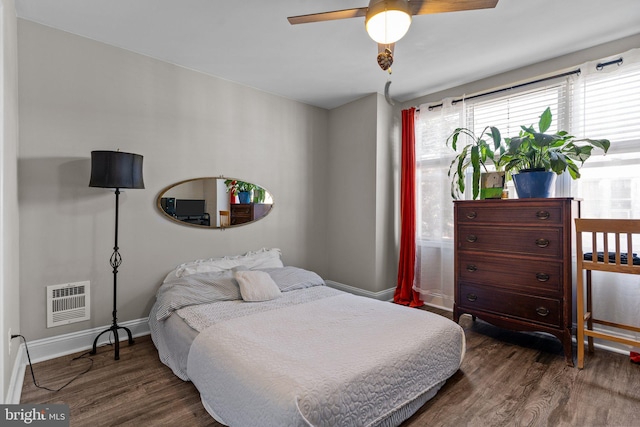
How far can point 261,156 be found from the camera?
377 cm

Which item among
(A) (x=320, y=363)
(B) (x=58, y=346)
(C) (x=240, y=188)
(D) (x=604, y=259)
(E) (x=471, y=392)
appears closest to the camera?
(A) (x=320, y=363)

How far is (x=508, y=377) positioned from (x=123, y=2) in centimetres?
373

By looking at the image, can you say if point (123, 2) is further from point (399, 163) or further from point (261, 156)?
point (399, 163)

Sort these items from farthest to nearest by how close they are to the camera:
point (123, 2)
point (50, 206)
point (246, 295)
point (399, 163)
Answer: point (399, 163), point (246, 295), point (50, 206), point (123, 2)

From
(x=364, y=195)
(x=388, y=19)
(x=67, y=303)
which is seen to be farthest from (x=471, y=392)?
(x=67, y=303)

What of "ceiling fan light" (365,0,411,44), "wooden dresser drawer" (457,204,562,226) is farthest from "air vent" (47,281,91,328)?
"wooden dresser drawer" (457,204,562,226)

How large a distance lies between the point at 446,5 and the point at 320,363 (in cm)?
200

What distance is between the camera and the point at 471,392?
2047mm

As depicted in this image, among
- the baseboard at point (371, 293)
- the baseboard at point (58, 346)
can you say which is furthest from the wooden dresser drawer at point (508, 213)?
the baseboard at point (58, 346)

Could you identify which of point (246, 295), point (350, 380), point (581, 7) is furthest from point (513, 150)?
point (246, 295)

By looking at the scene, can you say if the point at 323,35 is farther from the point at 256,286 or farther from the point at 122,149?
the point at 256,286

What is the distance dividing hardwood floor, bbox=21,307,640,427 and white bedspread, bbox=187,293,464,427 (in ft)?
0.53

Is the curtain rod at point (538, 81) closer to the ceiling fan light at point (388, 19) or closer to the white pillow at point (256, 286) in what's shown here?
Result: the ceiling fan light at point (388, 19)

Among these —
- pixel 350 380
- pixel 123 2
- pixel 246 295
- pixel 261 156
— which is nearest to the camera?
pixel 350 380
